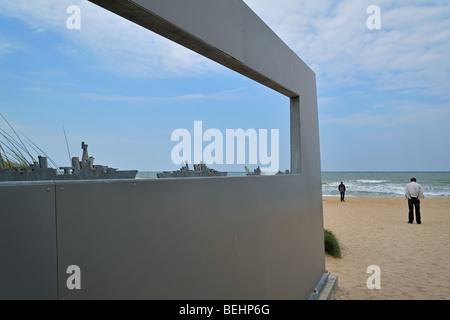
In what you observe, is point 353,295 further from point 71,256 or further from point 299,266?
point 71,256

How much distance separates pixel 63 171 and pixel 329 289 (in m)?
4.93

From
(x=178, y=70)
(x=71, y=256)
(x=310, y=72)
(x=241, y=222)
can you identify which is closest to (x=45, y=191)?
(x=71, y=256)

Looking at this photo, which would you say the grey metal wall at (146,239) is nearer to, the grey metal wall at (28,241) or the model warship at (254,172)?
the grey metal wall at (28,241)

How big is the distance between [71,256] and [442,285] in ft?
23.7

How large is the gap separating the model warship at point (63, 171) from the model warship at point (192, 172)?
13.4 inches

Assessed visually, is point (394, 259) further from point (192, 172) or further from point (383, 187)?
point (383, 187)

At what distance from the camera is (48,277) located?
1.55 metres

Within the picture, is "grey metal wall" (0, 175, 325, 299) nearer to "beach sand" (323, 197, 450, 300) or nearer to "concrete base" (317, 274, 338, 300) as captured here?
"concrete base" (317, 274, 338, 300)

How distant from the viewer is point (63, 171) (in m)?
1.84

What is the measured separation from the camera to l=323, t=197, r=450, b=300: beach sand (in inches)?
250

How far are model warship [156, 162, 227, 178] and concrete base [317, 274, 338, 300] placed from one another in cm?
319

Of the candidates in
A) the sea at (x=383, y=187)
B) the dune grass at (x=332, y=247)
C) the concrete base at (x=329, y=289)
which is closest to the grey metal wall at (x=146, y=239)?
the concrete base at (x=329, y=289)

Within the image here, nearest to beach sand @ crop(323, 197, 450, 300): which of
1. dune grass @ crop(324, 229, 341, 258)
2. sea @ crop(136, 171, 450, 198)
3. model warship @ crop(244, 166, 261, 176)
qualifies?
dune grass @ crop(324, 229, 341, 258)

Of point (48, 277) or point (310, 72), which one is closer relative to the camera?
point (48, 277)
